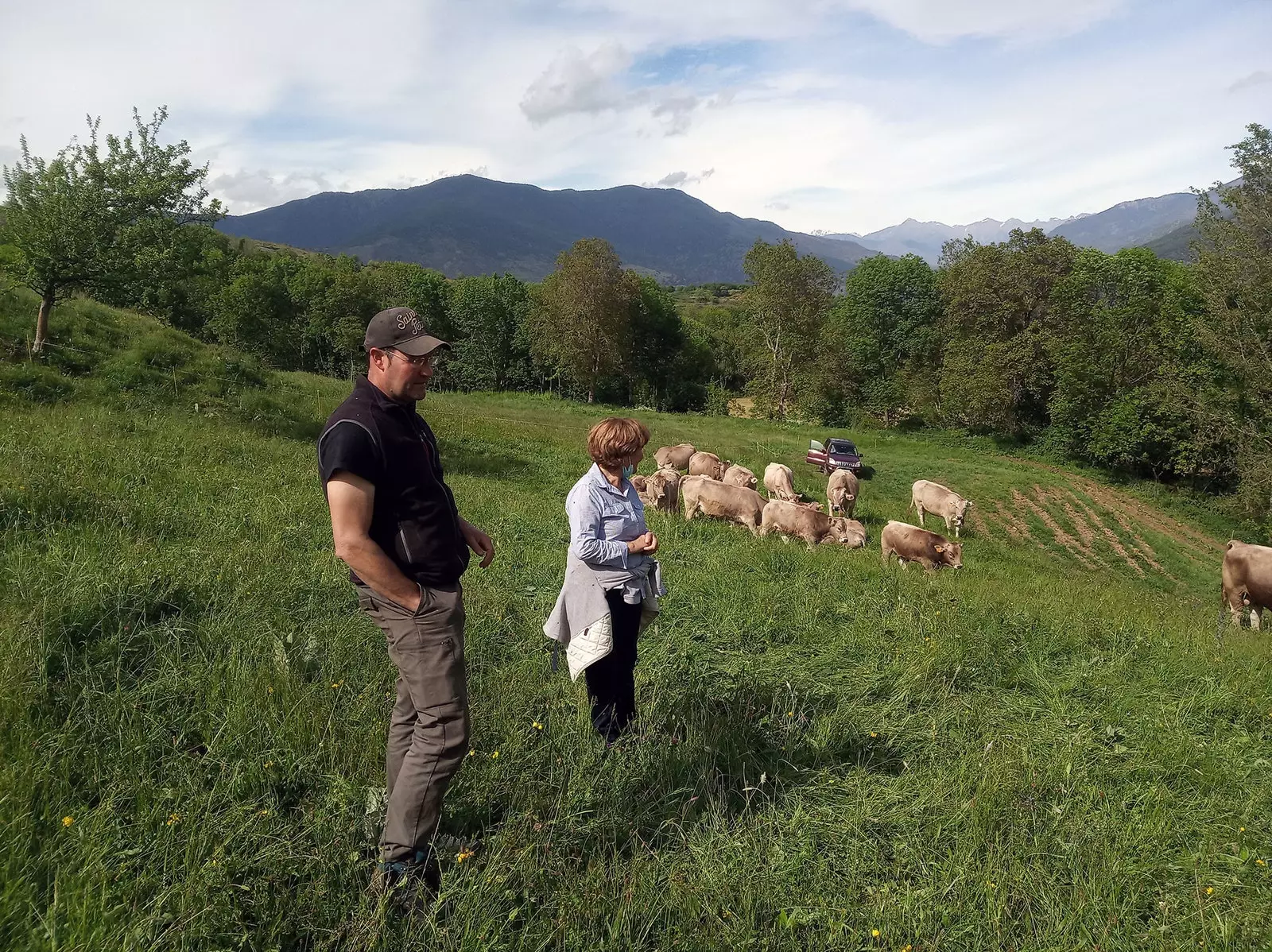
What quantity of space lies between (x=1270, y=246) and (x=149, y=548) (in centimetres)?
4066

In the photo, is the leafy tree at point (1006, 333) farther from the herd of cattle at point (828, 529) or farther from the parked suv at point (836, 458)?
A: the herd of cattle at point (828, 529)

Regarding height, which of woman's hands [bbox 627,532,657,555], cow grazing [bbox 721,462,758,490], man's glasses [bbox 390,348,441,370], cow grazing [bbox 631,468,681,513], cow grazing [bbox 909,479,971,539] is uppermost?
man's glasses [bbox 390,348,441,370]

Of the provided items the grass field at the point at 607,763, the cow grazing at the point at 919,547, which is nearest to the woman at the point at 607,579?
the grass field at the point at 607,763

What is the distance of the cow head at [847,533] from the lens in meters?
14.4

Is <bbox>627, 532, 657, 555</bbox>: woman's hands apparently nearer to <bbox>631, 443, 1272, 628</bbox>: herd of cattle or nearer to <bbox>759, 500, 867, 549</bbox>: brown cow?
<bbox>631, 443, 1272, 628</bbox>: herd of cattle

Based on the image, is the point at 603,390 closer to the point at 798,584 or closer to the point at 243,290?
the point at 243,290

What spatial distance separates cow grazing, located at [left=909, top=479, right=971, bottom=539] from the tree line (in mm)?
16075

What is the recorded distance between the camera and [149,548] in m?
5.97

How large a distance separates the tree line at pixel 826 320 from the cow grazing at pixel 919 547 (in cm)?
1577

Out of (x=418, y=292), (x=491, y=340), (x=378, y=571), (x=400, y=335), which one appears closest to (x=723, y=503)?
(x=400, y=335)

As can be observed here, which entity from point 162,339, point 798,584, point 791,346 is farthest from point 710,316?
point 798,584

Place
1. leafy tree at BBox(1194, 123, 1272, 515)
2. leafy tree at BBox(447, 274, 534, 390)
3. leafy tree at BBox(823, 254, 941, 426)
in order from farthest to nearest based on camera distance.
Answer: leafy tree at BBox(447, 274, 534, 390) → leafy tree at BBox(823, 254, 941, 426) → leafy tree at BBox(1194, 123, 1272, 515)

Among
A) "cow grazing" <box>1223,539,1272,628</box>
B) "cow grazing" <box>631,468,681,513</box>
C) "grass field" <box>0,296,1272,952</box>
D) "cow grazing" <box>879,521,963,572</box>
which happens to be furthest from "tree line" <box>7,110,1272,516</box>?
"cow grazing" <box>1223,539,1272,628</box>

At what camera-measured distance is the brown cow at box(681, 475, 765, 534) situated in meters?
14.9
